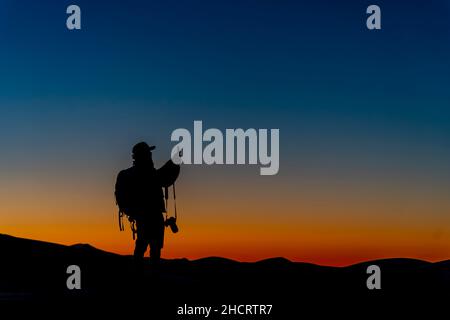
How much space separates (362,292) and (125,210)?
502 cm

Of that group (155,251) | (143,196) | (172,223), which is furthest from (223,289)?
(143,196)

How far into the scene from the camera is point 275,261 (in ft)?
85.7

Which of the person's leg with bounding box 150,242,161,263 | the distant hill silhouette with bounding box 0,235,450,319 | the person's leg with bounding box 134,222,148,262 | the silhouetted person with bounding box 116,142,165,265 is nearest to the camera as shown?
the distant hill silhouette with bounding box 0,235,450,319

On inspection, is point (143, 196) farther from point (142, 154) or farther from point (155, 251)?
point (155, 251)

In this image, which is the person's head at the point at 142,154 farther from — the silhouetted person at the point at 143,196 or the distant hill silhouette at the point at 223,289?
the distant hill silhouette at the point at 223,289

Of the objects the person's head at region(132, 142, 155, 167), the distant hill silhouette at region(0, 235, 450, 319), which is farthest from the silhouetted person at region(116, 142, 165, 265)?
the distant hill silhouette at region(0, 235, 450, 319)

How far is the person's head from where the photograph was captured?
46.0 ft

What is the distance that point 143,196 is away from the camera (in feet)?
46.5

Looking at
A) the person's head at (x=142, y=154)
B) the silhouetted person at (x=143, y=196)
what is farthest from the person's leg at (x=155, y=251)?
the person's head at (x=142, y=154)

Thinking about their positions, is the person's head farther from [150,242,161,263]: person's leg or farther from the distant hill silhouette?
the distant hill silhouette

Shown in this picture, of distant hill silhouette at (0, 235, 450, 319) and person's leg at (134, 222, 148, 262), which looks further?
person's leg at (134, 222, 148, 262)
